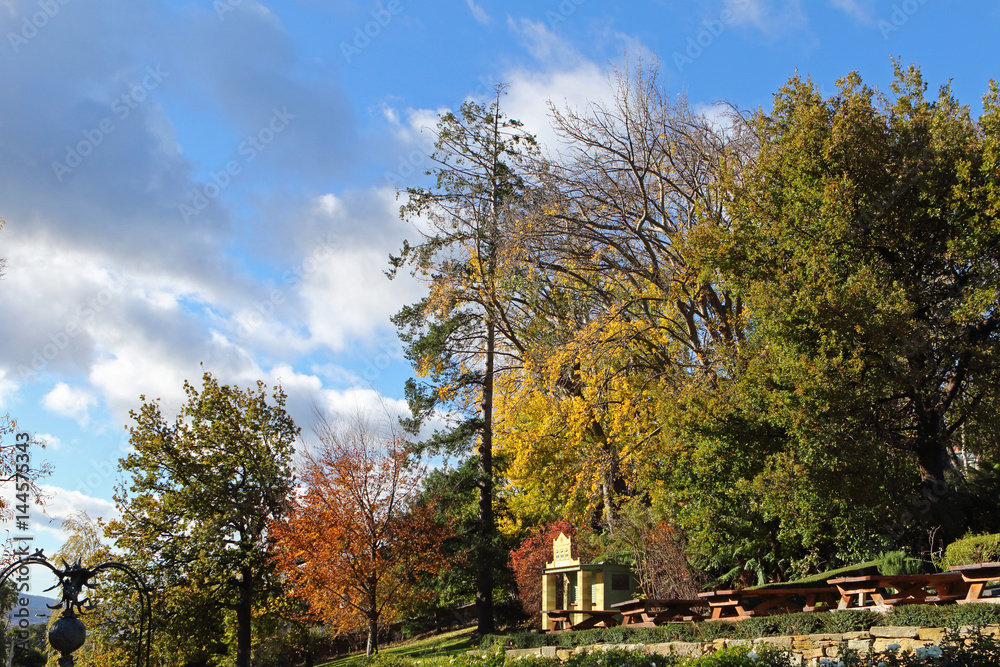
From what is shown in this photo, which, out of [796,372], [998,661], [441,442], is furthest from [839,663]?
[441,442]

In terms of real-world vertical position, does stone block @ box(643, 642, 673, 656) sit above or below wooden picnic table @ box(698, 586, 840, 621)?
below

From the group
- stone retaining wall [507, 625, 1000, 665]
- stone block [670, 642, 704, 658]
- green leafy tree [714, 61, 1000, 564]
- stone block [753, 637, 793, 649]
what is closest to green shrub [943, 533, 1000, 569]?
green leafy tree [714, 61, 1000, 564]

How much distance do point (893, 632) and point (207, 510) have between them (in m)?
16.0

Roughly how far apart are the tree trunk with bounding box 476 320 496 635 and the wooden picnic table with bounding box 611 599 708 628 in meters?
9.97

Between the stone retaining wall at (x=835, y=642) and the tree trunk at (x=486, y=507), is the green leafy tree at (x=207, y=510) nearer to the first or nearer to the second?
the tree trunk at (x=486, y=507)

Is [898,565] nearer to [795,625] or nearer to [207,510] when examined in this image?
[795,625]

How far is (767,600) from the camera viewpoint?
11344 mm

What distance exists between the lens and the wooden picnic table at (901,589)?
30.6 feet

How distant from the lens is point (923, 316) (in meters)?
12.8

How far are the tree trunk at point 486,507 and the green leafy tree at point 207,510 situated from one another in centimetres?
656

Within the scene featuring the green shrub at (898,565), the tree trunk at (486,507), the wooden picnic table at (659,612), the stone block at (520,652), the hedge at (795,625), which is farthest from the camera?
the tree trunk at (486,507)

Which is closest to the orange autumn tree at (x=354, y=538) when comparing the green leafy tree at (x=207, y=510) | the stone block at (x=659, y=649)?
the green leafy tree at (x=207, y=510)

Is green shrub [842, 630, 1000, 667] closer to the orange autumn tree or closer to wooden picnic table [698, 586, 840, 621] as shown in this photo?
wooden picnic table [698, 586, 840, 621]

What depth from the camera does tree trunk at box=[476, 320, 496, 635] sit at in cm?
2275
